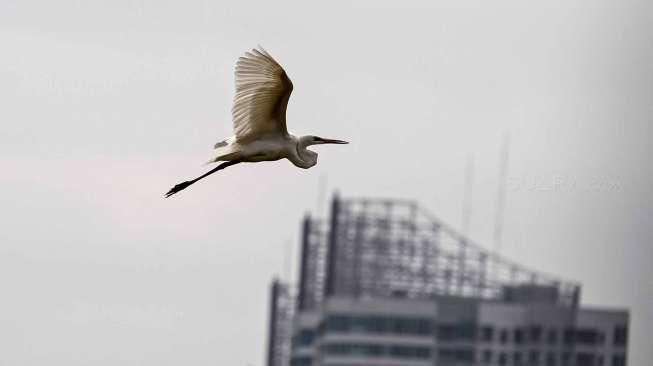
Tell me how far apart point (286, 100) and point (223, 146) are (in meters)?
1.28

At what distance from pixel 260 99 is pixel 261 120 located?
1.19 ft

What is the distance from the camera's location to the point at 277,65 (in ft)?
143

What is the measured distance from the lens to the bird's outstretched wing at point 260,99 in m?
43.7

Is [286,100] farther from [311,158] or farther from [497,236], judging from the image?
[497,236]

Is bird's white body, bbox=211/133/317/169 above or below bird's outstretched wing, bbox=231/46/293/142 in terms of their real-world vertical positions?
below

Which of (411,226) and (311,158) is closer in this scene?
(311,158)

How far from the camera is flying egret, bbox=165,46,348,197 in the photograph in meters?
43.7

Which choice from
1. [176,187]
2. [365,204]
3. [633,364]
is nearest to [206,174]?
[176,187]

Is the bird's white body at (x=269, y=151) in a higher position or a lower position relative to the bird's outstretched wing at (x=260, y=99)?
lower

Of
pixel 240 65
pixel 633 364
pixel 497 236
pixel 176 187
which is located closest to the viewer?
pixel 240 65

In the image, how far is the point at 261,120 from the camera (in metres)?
44.2

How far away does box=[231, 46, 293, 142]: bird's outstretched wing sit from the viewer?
143 ft

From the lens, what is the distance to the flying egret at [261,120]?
43.7 metres

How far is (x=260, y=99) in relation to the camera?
44.1 m
